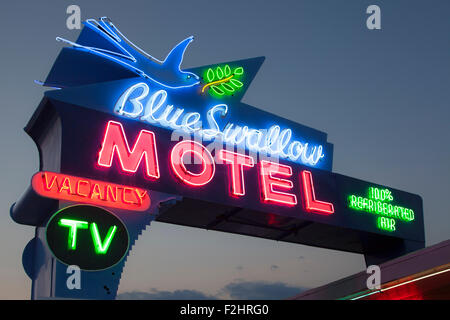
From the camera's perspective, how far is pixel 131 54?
54.0 ft

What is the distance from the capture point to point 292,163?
1828 centimetres

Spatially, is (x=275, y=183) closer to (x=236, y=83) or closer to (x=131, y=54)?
(x=236, y=83)

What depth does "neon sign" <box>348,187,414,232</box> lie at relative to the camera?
766 inches

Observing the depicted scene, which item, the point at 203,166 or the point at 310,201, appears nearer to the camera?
the point at 203,166

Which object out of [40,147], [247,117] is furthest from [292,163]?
[40,147]

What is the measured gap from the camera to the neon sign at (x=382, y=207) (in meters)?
19.5

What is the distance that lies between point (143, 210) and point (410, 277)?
7.33m

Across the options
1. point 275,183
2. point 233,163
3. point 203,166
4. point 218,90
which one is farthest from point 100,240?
point 218,90

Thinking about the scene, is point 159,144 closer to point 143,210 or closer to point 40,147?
point 143,210

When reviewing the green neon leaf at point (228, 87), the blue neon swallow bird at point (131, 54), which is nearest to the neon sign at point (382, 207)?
the green neon leaf at point (228, 87)

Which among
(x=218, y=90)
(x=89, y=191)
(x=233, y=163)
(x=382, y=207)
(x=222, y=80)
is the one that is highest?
(x=222, y=80)

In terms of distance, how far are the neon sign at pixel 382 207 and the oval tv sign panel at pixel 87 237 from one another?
9.18m

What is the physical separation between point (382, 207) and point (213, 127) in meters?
7.42

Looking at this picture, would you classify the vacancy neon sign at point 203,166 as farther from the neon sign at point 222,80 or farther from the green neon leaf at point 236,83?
the green neon leaf at point 236,83
